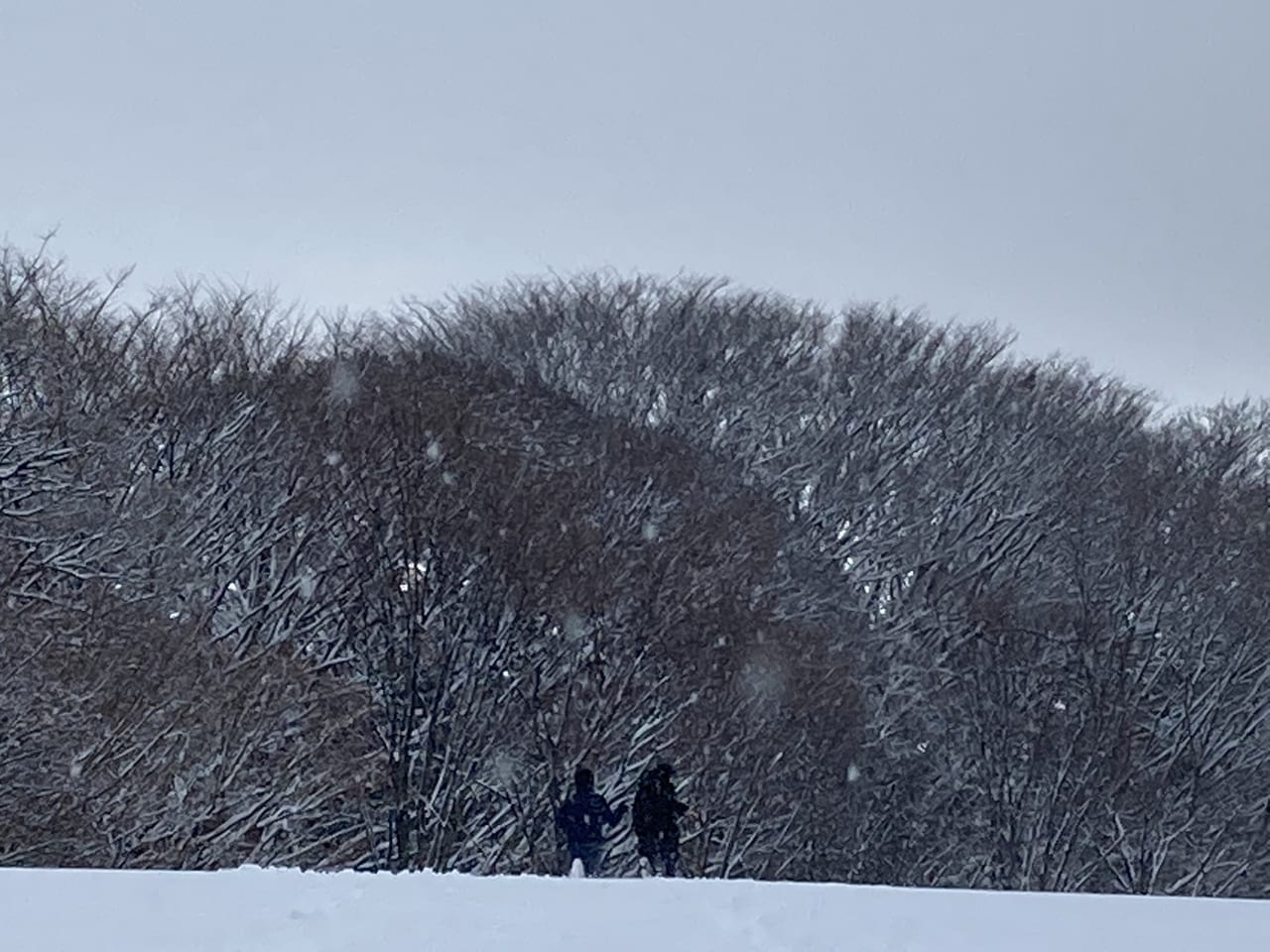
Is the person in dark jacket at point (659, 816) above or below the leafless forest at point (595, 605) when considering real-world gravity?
below

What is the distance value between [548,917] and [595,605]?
53.8 feet

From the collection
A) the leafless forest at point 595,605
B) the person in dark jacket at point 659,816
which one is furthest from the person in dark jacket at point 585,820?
the leafless forest at point 595,605

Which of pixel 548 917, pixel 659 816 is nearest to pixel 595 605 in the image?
pixel 659 816

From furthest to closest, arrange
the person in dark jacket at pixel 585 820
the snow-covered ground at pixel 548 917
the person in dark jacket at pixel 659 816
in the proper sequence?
1. the person in dark jacket at pixel 659 816
2. the person in dark jacket at pixel 585 820
3. the snow-covered ground at pixel 548 917

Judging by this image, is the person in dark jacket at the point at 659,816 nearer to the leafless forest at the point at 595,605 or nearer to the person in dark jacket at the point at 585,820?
the person in dark jacket at the point at 585,820

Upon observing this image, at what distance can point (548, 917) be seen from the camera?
7512 millimetres

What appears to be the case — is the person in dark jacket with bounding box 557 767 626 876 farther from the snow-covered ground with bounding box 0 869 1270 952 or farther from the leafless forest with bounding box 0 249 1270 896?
the leafless forest with bounding box 0 249 1270 896

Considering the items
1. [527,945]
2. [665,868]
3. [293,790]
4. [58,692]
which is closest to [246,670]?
[293,790]

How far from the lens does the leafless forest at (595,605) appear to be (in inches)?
773

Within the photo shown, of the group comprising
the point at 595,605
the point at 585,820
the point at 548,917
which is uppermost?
the point at 595,605

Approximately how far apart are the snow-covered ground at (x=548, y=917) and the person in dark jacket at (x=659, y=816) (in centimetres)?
511

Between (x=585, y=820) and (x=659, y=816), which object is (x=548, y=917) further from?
Answer: (x=659, y=816)

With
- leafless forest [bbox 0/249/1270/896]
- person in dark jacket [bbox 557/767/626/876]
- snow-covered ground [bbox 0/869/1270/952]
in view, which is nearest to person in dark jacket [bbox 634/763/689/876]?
person in dark jacket [bbox 557/767/626/876]

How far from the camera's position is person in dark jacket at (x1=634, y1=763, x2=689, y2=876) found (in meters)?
14.0
